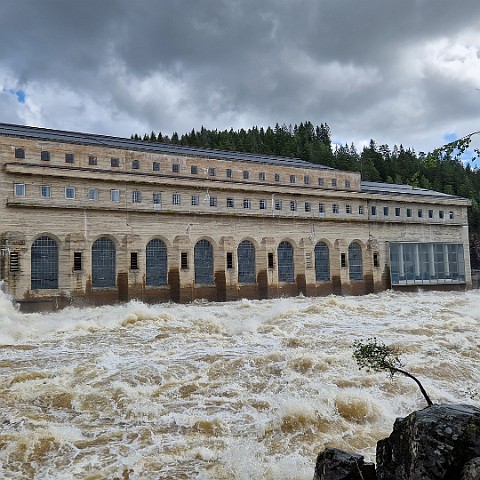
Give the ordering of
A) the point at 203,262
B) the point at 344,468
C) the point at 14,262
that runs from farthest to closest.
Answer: the point at 203,262 → the point at 14,262 → the point at 344,468

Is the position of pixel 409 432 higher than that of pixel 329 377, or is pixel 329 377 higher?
pixel 409 432

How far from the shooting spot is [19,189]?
95.9 feet

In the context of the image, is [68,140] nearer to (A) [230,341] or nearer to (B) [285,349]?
(A) [230,341]

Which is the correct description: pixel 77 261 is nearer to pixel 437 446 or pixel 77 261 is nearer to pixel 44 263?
pixel 44 263

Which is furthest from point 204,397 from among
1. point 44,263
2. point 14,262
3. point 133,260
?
point 133,260

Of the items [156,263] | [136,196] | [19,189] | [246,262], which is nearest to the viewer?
[19,189]

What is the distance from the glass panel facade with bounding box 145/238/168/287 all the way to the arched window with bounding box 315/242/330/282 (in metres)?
15.1

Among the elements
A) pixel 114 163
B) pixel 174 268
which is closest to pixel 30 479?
pixel 174 268

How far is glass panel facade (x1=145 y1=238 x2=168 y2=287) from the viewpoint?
33438 millimetres

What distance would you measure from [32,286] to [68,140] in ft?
40.5

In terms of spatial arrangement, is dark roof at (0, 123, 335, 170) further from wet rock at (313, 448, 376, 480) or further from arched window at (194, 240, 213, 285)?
wet rock at (313, 448, 376, 480)

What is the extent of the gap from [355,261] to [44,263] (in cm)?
2866

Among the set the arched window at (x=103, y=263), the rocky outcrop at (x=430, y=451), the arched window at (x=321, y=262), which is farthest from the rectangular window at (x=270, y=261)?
the rocky outcrop at (x=430, y=451)

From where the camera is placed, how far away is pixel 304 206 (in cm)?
4050
